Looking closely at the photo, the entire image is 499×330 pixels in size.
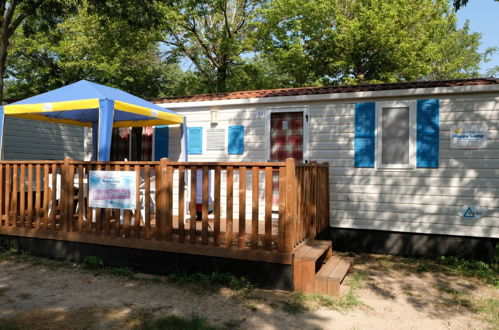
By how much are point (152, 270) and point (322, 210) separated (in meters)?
2.55

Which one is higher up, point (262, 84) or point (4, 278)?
point (262, 84)

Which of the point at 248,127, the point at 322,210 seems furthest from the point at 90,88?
the point at 322,210

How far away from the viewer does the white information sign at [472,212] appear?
5.41m

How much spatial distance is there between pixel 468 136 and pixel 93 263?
5.33m

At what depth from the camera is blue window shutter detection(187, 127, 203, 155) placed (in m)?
7.04

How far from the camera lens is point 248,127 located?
22.1ft

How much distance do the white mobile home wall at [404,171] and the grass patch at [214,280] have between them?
8.30ft

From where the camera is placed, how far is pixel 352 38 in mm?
16953

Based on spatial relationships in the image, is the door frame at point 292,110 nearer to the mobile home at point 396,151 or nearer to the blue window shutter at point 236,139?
the mobile home at point 396,151

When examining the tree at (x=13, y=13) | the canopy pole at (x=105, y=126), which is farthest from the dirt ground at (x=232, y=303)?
the tree at (x=13, y=13)

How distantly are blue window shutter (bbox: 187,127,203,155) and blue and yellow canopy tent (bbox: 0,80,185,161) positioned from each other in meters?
0.44

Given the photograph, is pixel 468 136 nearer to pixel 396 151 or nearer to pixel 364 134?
pixel 396 151

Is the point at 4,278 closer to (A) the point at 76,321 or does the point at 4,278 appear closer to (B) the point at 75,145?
(A) the point at 76,321

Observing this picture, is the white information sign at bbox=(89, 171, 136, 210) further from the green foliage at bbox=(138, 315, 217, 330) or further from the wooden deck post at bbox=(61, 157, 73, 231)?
the green foliage at bbox=(138, 315, 217, 330)
